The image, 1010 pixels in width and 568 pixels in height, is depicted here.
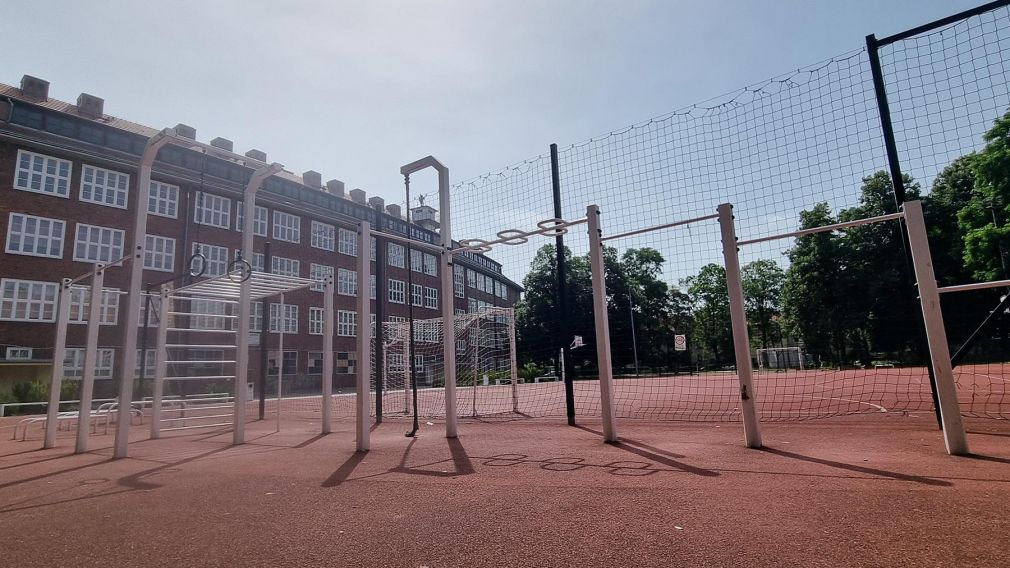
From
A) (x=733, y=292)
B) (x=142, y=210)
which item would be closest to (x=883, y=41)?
(x=733, y=292)

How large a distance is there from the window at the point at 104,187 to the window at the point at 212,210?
156 inches

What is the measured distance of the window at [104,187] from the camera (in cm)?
2897

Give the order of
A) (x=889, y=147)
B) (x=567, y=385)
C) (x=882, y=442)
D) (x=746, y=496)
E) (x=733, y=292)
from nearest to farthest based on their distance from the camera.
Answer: (x=746, y=496), (x=882, y=442), (x=733, y=292), (x=889, y=147), (x=567, y=385)

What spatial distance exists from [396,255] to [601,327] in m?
42.5

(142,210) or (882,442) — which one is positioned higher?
(142,210)

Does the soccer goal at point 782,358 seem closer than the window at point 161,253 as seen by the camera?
No

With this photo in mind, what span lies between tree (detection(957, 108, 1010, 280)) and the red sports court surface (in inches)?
1075

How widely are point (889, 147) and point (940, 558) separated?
6.05 meters

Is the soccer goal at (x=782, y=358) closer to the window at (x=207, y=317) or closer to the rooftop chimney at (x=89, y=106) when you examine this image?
the window at (x=207, y=317)

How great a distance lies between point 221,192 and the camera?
34875 millimetres

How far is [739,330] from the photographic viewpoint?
19.2 feet

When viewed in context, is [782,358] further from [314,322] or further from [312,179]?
[312,179]

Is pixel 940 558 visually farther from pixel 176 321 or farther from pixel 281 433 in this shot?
pixel 176 321

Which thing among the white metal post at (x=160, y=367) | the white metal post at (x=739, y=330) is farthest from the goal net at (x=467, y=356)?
Result: the white metal post at (x=739, y=330)
